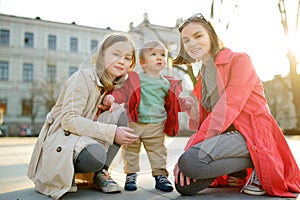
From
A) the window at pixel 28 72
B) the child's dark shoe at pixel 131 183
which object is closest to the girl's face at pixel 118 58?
the child's dark shoe at pixel 131 183

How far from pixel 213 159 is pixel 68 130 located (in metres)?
0.87

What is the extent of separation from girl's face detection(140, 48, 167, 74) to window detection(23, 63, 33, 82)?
2563 cm

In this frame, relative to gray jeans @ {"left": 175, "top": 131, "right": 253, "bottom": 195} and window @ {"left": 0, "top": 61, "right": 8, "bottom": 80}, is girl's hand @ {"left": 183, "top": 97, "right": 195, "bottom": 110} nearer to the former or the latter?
gray jeans @ {"left": 175, "top": 131, "right": 253, "bottom": 195}

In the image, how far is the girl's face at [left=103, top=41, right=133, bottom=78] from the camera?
1.97 meters

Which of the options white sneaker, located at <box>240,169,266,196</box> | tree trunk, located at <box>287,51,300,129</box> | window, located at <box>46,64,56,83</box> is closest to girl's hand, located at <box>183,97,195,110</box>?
white sneaker, located at <box>240,169,266,196</box>

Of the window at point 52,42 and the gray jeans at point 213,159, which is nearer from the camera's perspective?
the gray jeans at point 213,159

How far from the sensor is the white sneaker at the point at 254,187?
202 cm

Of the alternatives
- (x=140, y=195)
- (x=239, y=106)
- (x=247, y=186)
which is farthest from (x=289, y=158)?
(x=140, y=195)

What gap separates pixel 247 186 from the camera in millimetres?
2082

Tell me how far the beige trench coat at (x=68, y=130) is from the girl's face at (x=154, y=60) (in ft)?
1.06

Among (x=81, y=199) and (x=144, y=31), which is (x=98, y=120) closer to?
(x=81, y=199)

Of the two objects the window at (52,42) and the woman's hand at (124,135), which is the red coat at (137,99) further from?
the window at (52,42)

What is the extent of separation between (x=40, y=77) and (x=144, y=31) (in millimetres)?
25342

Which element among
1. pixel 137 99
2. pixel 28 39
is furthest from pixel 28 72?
pixel 137 99
